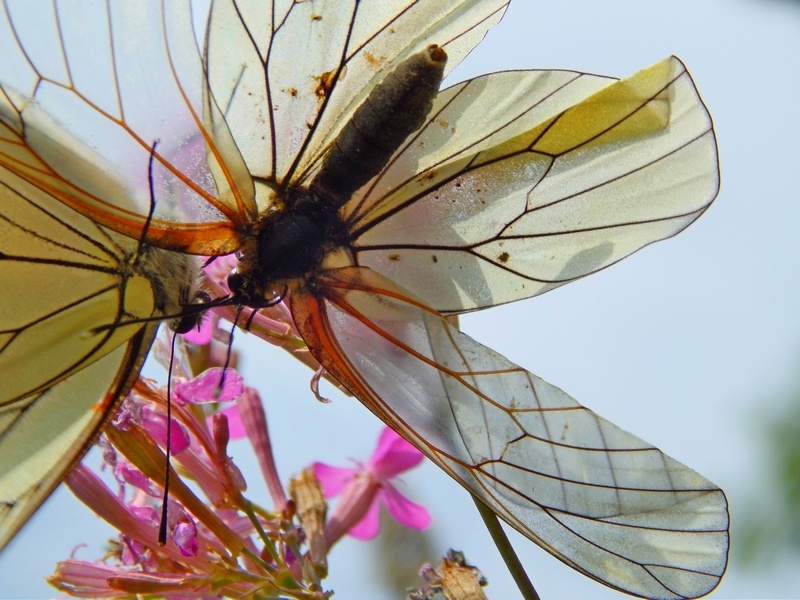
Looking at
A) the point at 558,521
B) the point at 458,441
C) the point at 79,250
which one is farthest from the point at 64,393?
the point at 558,521

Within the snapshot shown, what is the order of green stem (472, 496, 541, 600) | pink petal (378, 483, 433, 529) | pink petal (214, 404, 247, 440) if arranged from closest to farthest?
green stem (472, 496, 541, 600) → pink petal (214, 404, 247, 440) → pink petal (378, 483, 433, 529)

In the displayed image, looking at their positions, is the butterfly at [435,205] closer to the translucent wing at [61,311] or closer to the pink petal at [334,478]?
the translucent wing at [61,311]

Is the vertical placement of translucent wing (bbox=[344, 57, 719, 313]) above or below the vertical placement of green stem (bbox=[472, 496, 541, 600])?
above

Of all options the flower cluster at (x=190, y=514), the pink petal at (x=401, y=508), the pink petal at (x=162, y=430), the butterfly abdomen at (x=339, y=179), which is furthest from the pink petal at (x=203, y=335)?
the pink petal at (x=401, y=508)

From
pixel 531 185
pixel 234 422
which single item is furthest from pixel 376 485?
pixel 531 185

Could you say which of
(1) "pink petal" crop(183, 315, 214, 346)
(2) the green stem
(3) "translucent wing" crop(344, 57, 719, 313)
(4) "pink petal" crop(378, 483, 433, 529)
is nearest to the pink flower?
(4) "pink petal" crop(378, 483, 433, 529)

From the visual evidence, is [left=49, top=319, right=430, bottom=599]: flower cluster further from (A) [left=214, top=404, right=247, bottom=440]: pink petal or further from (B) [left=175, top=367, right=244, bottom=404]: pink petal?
(A) [left=214, top=404, right=247, bottom=440]: pink petal
